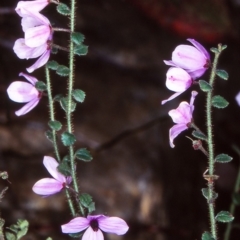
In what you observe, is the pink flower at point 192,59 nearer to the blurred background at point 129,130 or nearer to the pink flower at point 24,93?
the pink flower at point 24,93

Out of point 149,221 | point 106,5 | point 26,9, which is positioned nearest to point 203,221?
point 149,221

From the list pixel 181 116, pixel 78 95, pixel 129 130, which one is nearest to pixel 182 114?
pixel 181 116

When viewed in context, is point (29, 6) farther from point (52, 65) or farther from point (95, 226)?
point (95, 226)

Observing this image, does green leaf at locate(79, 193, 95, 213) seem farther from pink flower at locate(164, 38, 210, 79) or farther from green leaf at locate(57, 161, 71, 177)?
pink flower at locate(164, 38, 210, 79)

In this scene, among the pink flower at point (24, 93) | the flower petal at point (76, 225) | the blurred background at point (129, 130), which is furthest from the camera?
the blurred background at point (129, 130)

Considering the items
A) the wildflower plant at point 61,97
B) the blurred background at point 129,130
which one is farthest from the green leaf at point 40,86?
the blurred background at point 129,130

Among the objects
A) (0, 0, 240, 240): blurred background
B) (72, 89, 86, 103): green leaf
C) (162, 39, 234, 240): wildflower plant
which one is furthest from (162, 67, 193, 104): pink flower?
(0, 0, 240, 240): blurred background
